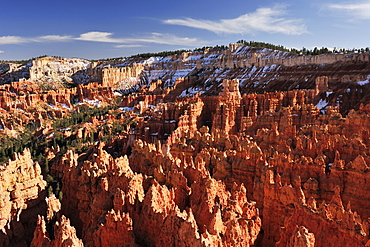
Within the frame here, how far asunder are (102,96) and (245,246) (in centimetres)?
9936

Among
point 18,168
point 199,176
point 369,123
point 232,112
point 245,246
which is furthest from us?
point 232,112

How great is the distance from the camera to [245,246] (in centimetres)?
1082

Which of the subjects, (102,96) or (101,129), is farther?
(102,96)

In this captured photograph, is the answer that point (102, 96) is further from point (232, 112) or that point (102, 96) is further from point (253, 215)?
point (253, 215)

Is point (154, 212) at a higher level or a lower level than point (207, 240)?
lower

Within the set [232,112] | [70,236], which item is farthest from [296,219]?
[232,112]

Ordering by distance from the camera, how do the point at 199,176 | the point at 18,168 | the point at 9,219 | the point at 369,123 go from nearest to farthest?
the point at 9,219, the point at 199,176, the point at 18,168, the point at 369,123

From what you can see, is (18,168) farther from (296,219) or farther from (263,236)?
(296,219)

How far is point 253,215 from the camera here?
12.9 m

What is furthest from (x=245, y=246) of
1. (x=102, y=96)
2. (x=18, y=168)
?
(x=102, y=96)

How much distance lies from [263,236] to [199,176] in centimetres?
470

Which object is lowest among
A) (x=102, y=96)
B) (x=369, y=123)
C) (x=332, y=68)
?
(x=102, y=96)

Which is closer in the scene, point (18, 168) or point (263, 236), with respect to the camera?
point (263, 236)

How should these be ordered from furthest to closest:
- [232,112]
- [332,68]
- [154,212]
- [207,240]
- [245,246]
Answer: [332,68] < [232,112] < [154,212] < [245,246] < [207,240]
